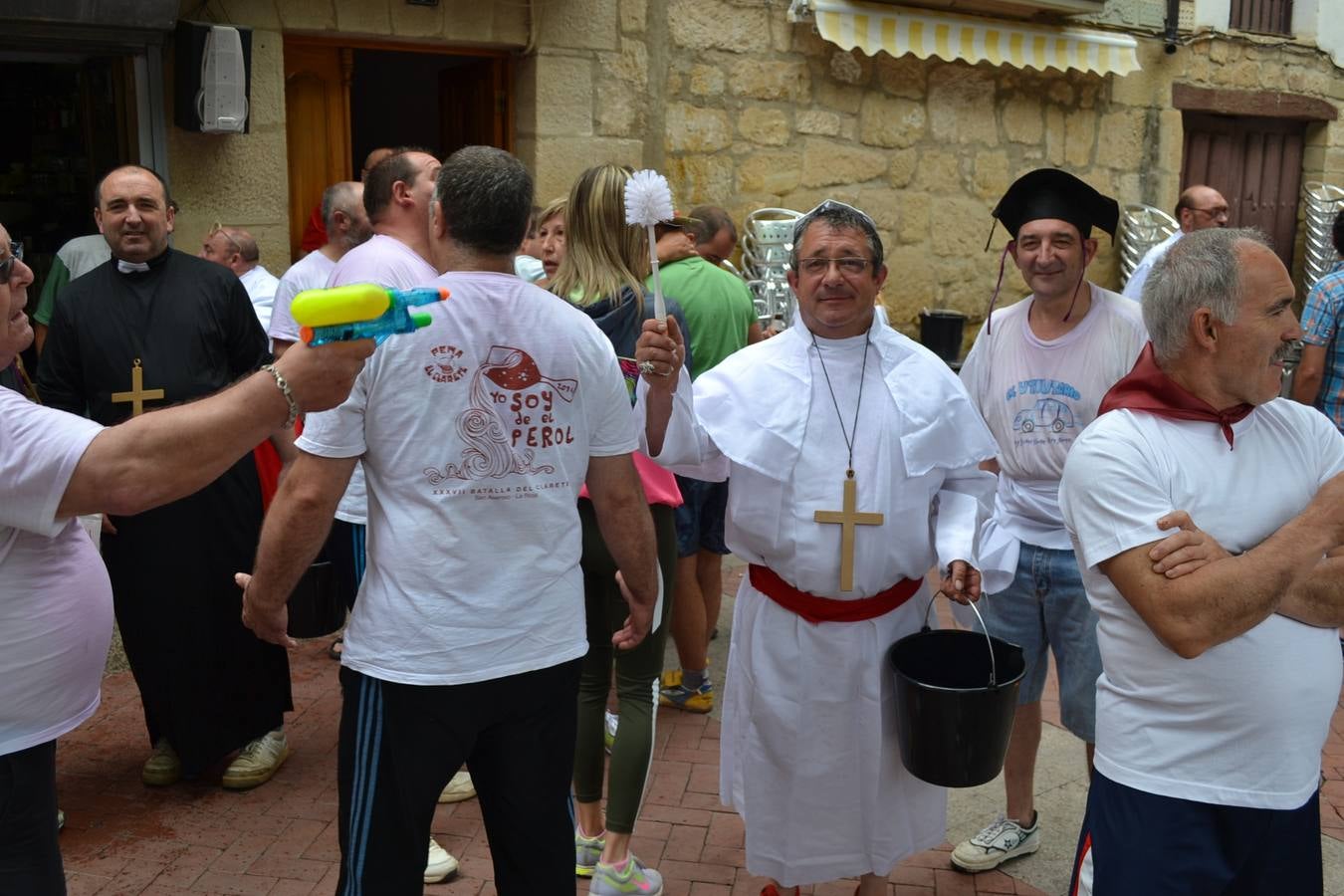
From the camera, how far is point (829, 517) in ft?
9.63

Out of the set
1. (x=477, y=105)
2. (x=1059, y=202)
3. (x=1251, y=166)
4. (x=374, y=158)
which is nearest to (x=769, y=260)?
(x=477, y=105)

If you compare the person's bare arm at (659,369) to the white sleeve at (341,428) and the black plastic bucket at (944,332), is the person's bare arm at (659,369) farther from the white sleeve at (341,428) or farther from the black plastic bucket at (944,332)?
the black plastic bucket at (944,332)

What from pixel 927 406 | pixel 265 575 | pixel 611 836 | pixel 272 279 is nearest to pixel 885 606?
pixel 927 406

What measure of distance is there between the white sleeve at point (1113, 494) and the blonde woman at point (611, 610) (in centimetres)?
134

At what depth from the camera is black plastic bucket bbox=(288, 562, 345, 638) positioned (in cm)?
345

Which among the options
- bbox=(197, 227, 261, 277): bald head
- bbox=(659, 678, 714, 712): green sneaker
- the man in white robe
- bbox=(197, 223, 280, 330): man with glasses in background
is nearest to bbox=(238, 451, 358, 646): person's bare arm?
the man in white robe

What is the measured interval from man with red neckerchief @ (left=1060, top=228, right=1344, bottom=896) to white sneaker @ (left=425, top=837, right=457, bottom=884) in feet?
6.12

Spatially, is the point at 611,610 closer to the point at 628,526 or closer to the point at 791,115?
the point at 628,526

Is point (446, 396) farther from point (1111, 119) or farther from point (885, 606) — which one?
point (1111, 119)

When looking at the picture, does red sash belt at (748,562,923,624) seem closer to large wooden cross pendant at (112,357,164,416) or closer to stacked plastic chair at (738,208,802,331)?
large wooden cross pendant at (112,357,164,416)

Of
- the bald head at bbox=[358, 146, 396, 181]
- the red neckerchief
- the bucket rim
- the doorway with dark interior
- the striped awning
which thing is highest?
the striped awning

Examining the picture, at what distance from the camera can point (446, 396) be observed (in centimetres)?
243

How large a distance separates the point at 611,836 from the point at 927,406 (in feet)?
4.77

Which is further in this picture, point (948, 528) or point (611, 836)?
point (611, 836)
